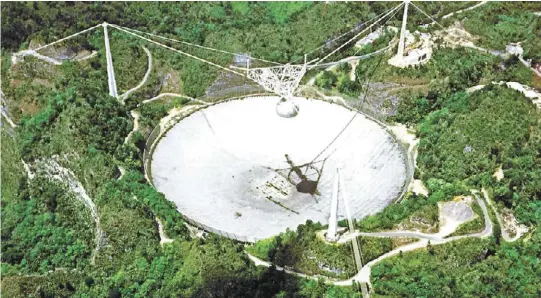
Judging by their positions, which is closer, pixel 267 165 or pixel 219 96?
pixel 267 165

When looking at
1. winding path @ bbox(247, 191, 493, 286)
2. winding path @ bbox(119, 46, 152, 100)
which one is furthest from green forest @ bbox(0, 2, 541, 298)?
winding path @ bbox(119, 46, 152, 100)

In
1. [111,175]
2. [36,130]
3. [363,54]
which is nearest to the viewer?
[111,175]

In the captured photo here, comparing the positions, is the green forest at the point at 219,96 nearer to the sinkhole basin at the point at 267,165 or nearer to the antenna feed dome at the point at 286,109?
the sinkhole basin at the point at 267,165

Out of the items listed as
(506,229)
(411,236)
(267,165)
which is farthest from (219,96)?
(506,229)

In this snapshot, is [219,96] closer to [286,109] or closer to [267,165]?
[286,109]

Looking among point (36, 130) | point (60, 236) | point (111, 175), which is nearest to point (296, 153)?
point (111, 175)

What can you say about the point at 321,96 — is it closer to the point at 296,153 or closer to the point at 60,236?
the point at 296,153
